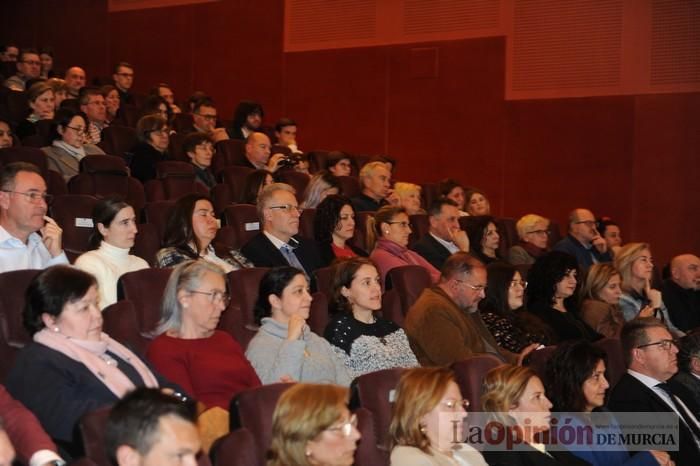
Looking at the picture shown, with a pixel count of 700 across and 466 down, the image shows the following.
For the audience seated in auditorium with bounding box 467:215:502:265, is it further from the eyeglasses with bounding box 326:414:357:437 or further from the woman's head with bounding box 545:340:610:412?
the eyeglasses with bounding box 326:414:357:437

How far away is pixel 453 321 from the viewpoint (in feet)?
12.3

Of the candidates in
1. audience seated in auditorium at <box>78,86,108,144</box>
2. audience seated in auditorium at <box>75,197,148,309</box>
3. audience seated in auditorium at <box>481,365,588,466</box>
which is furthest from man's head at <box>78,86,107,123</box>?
audience seated in auditorium at <box>481,365,588,466</box>

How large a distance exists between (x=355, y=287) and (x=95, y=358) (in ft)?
3.87

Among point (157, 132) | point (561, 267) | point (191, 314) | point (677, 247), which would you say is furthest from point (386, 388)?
point (677, 247)

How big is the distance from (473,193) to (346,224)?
6.65ft

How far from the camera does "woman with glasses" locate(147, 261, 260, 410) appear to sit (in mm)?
2928

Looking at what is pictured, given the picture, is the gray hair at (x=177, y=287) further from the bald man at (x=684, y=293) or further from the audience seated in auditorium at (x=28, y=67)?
the audience seated in auditorium at (x=28, y=67)

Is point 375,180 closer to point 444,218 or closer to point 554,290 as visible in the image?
point 444,218

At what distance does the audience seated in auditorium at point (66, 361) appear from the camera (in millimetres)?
2389

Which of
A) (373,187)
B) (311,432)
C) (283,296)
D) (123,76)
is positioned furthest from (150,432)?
(123,76)

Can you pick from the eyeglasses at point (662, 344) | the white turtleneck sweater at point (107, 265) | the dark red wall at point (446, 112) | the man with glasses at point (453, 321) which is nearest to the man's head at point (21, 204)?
the white turtleneck sweater at point (107, 265)

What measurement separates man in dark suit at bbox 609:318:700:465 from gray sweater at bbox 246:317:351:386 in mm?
1052

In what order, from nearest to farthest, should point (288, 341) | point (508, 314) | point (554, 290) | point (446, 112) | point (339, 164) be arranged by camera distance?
point (288, 341)
point (508, 314)
point (554, 290)
point (339, 164)
point (446, 112)

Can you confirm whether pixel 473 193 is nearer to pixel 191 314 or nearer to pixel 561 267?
pixel 561 267
